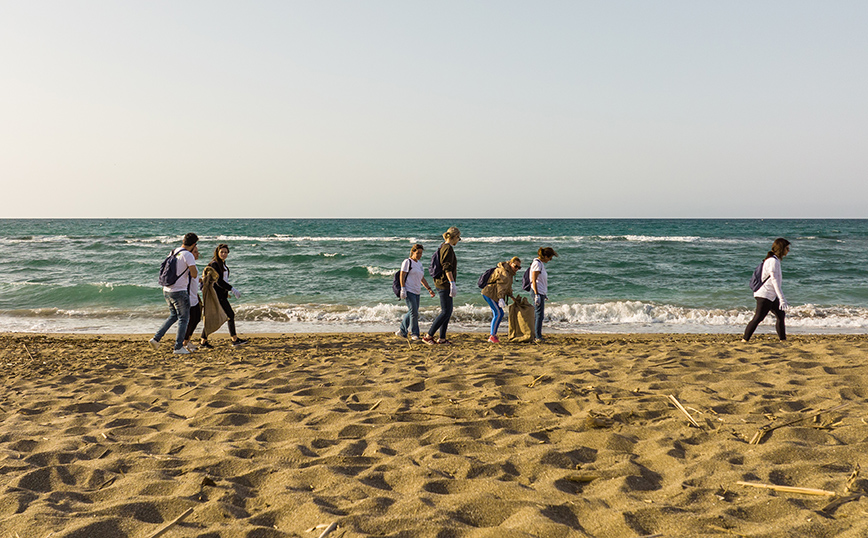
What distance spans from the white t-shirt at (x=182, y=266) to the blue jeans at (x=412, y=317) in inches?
130

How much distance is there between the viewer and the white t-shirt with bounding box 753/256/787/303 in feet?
24.5

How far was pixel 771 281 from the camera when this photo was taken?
751 centimetres

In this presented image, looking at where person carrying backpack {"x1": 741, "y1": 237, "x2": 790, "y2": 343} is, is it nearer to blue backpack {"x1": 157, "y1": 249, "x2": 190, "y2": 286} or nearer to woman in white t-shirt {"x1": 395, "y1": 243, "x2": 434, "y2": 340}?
woman in white t-shirt {"x1": 395, "y1": 243, "x2": 434, "y2": 340}

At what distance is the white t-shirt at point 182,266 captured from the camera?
7.29 metres

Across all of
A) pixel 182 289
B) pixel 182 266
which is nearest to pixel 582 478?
pixel 182 266

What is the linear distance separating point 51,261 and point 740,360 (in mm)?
25848

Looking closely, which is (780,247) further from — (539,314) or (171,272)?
(171,272)

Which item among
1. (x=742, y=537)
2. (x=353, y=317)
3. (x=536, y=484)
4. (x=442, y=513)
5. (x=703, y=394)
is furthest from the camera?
(x=353, y=317)

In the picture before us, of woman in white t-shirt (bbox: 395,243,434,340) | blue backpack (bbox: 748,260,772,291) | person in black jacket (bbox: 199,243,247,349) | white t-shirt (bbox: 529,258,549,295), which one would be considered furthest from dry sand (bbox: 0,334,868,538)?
white t-shirt (bbox: 529,258,549,295)

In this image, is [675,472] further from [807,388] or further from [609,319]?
[609,319]

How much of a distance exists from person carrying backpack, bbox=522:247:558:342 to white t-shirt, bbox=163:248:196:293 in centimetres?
516

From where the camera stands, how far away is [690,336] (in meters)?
10.2

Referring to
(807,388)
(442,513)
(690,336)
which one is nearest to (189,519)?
(442,513)

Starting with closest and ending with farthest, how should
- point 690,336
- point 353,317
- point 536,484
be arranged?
point 536,484 → point 690,336 → point 353,317
